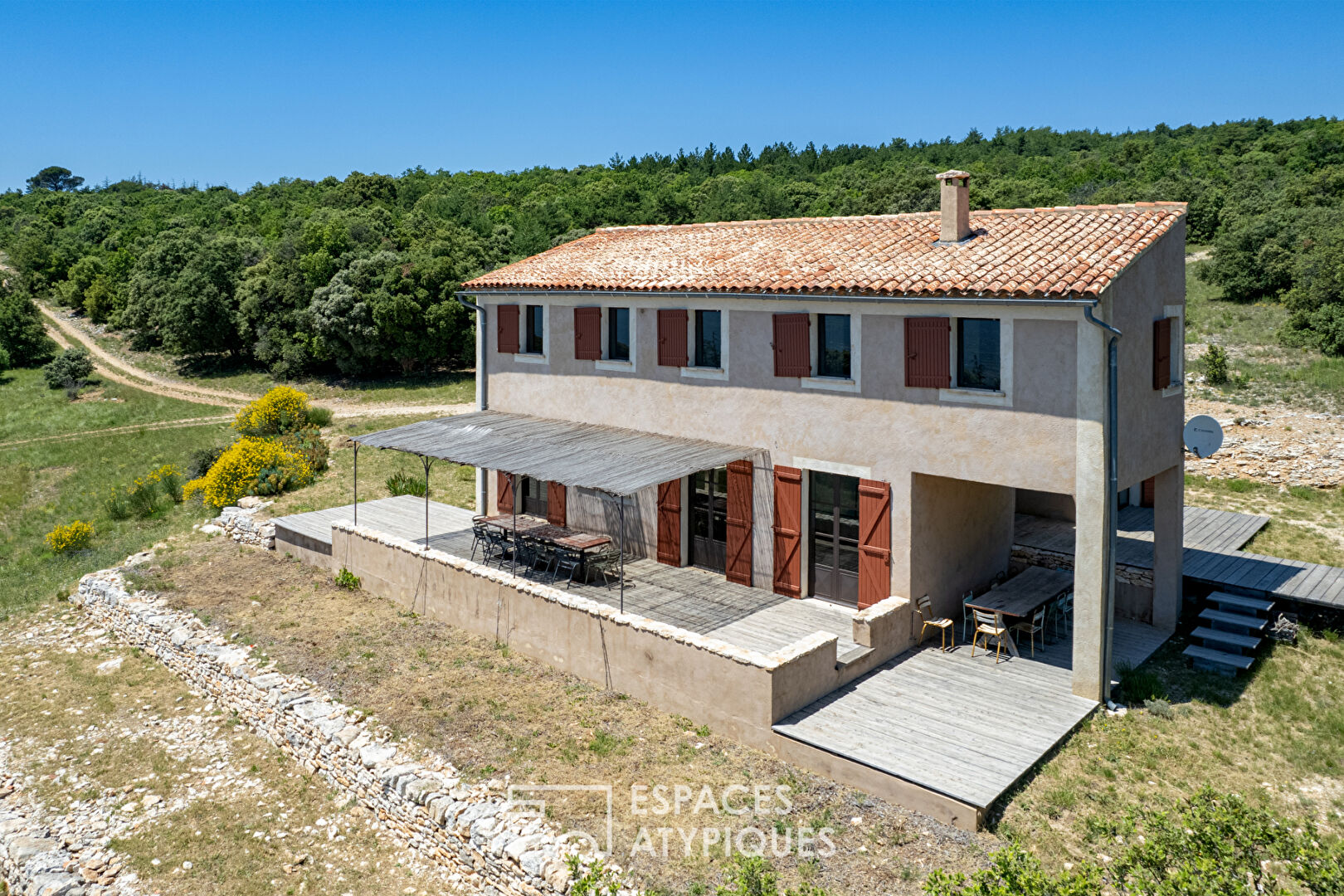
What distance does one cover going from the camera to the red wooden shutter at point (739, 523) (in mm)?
15562

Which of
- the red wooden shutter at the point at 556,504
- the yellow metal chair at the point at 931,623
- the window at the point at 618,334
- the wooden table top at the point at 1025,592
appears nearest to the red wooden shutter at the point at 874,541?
the yellow metal chair at the point at 931,623

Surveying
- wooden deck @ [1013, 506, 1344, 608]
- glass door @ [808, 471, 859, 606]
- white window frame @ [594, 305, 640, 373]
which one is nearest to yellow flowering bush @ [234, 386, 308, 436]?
white window frame @ [594, 305, 640, 373]

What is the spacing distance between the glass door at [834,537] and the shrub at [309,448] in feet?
55.8

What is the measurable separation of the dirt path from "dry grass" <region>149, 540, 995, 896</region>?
20.4 meters

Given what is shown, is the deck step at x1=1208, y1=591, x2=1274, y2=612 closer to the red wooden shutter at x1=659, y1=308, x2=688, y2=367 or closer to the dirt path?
the red wooden shutter at x1=659, y1=308, x2=688, y2=367

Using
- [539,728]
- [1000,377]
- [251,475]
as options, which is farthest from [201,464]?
[1000,377]

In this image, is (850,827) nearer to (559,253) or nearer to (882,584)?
(882,584)

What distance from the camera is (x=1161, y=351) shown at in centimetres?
1373

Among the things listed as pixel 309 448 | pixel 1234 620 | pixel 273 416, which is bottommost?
pixel 1234 620

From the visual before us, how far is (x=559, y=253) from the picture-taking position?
21.1m

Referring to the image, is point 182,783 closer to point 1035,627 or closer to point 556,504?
point 556,504

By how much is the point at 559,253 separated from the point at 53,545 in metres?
15.7

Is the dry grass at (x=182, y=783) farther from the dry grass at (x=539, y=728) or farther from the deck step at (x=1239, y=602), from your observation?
the deck step at (x=1239, y=602)

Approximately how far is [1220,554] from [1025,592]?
5.11 metres
